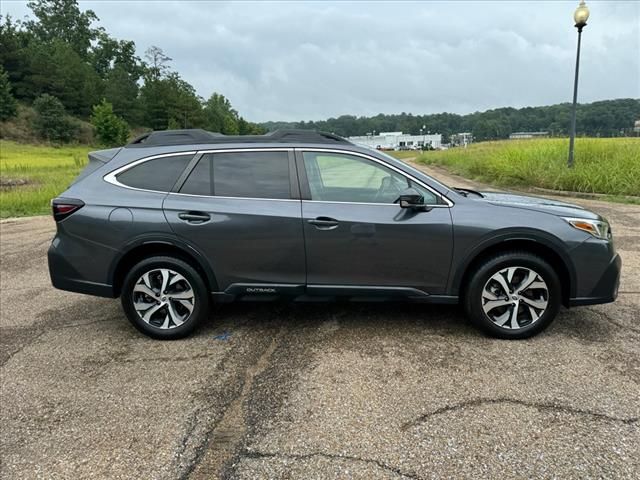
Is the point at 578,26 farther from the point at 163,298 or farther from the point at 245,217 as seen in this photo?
the point at 163,298

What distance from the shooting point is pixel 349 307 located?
4.58 meters

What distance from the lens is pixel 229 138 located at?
13.6 feet

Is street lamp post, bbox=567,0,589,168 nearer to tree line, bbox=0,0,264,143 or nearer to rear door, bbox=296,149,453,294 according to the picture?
rear door, bbox=296,149,453,294

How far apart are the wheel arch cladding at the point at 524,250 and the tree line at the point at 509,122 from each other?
218cm

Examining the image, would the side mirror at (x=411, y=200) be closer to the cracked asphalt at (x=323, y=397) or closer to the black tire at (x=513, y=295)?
the black tire at (x=513, y=295)

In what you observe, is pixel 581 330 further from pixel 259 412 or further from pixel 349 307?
pixel 259 412

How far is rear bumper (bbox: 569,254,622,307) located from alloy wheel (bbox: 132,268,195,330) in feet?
10.3

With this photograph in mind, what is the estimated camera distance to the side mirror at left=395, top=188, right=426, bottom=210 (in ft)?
11.9

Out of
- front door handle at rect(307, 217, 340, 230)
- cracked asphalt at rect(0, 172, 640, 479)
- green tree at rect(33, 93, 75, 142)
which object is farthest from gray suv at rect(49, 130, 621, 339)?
green tree at rect(33, 93, 75, 142)

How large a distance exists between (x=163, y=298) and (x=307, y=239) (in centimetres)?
131

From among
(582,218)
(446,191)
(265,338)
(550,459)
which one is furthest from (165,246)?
(582,218)

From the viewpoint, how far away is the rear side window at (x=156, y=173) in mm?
3910

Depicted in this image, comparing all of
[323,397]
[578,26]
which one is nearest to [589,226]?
[323,397]

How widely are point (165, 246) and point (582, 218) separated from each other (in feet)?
11.2
